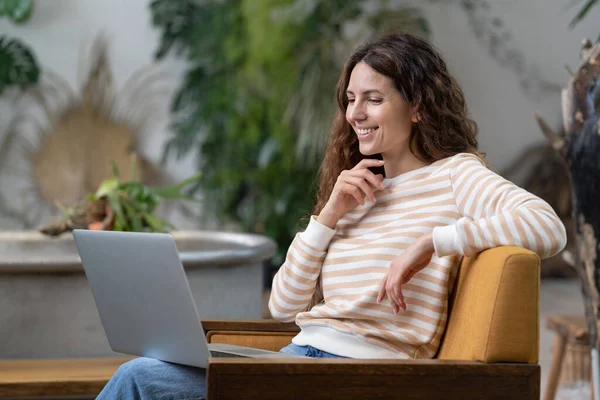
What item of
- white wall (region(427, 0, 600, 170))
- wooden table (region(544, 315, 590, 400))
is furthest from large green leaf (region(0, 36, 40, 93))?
wooden table (region(544, 315, 590, 400))

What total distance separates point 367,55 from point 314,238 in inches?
16.0

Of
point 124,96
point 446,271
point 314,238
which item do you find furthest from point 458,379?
point 124,96

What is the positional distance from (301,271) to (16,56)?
4754 millimetres

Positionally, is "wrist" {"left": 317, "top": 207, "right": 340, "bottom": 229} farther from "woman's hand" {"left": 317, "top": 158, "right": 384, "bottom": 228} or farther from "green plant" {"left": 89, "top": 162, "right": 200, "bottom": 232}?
"green plant" {"left": 89, "top": 162, "right": 200, "bottom": 232}

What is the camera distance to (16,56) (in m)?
6.16

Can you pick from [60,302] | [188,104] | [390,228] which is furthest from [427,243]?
[188,104]

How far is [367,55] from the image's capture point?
1942 millimetres

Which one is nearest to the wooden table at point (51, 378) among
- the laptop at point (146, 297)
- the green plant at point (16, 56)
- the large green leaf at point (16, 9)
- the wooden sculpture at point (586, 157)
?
the laptop at point (146, 297)

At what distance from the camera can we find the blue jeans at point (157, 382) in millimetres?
1699

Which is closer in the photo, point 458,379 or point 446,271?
point 458,379

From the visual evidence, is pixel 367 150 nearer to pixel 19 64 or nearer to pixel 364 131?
pixel 364 131

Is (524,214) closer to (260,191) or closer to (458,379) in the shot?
(458,379)

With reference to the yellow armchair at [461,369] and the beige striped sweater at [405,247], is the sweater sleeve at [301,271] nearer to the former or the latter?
the beige striped sweater at [405,247]

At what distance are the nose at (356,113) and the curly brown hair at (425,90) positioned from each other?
0.28 ft
